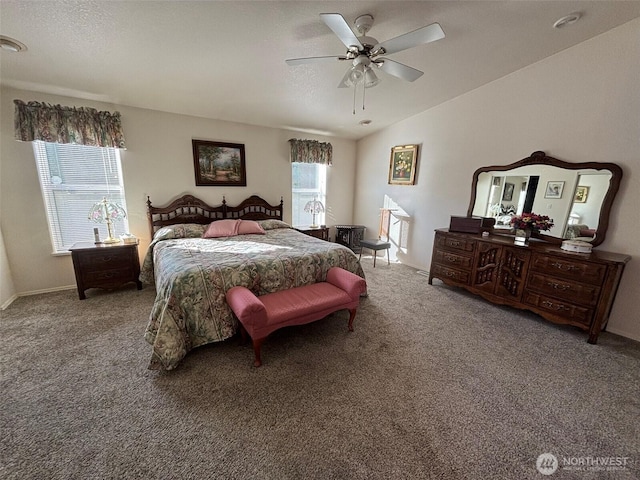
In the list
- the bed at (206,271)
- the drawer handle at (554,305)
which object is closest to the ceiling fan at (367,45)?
the bed at (206,271)

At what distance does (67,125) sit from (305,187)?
3495 mm

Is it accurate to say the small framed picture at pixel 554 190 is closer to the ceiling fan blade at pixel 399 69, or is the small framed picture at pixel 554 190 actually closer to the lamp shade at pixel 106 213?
the ceiling fan blade at pixel 399 69

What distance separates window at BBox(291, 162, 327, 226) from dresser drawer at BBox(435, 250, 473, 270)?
2.61 m

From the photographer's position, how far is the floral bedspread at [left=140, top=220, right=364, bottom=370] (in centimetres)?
198

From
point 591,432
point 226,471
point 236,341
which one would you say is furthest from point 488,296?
point 226,471

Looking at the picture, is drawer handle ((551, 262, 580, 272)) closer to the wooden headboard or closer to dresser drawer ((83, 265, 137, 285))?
the wooden headboard

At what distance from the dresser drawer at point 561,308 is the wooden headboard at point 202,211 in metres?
3.85

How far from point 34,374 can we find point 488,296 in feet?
14.6

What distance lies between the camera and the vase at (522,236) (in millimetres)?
2956

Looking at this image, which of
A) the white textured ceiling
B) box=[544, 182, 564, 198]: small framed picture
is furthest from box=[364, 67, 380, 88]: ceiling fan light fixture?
box=[544, 182, 564, 198]: small framed picture

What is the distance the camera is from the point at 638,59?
91.8 inches

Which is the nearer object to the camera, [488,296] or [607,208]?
[607,208]

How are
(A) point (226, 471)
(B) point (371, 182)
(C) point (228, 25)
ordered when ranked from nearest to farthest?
(A) point (226, 471) < (C) point (228, 25) < (B) point (371, 182)

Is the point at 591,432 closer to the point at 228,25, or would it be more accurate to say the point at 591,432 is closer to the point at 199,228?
the point at 228,25
